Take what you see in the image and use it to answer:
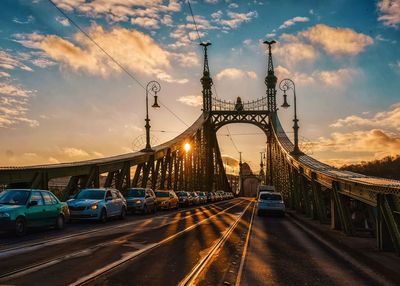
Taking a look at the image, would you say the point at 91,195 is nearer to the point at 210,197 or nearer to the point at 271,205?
the point at 271,205

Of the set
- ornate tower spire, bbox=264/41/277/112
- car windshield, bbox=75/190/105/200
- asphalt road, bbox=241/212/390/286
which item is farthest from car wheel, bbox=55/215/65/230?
ornate tower spire, bbox=264/41/277/112

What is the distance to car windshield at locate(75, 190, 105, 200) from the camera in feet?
70.6

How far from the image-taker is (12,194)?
15.7 meters

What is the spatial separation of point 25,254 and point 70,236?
4096 mm

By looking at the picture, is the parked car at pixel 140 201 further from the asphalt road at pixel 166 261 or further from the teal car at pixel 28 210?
the asphalt road at pixel 166 261

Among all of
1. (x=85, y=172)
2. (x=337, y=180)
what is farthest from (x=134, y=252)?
(x=85, y=172)

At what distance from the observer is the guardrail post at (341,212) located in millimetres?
15920

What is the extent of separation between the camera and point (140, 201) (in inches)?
1089

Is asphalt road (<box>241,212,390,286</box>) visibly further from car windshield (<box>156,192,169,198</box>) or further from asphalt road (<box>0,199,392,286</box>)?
car windshield (<box>156,192,169,198</box>)

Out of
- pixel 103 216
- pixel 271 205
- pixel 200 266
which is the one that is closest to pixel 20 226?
pixel 103 216

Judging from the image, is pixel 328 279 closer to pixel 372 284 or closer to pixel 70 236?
pixel 372 284

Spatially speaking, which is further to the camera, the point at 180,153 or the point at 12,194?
the point at 180,153

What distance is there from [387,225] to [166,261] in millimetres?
5444

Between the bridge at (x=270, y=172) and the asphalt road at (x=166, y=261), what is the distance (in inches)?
81.5
